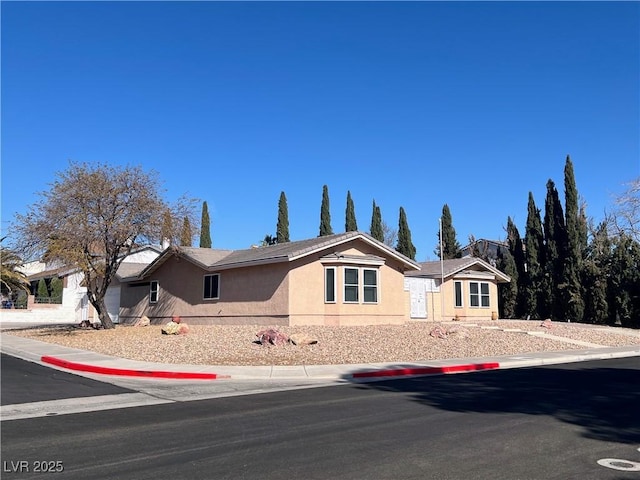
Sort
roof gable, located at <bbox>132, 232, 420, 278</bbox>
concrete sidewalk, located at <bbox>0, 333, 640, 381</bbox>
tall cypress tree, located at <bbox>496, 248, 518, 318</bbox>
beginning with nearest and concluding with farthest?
concrete sidewalk, located at <bbox>0, 333, 640, 381</bbox> → roof gable, located at <bbox>132, 232, 420, 278</bbox> → tall cypress tree, located at <bbox>496, 248, 518, 318</bbox>

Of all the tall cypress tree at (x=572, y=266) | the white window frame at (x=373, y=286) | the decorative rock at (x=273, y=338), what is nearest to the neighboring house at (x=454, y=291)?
the tall cypress tree at (x=572, y=266)

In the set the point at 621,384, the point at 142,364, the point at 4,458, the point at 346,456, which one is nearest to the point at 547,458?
the point at 346,456

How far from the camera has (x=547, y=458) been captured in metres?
6.43

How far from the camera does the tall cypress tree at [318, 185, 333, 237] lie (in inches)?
2039

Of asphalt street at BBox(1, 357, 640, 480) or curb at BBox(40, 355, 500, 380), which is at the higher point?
curb at BBox(40, 355, 500, 380)

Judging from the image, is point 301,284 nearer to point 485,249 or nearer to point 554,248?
point 554,248

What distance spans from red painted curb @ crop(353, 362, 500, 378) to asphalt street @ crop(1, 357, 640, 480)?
2921 mm

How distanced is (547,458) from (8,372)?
44.1ft

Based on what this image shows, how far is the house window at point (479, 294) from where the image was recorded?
35594 mm

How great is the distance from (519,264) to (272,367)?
32.4 metres

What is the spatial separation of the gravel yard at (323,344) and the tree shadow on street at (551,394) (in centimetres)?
304

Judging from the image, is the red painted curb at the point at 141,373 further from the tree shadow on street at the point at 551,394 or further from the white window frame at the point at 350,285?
the white window frame at the point at 350,285

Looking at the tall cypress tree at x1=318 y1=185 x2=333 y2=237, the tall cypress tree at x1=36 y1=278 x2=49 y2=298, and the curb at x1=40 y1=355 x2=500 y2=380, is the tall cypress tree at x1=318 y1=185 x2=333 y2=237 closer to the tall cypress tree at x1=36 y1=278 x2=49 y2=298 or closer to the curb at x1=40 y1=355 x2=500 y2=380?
the tall cypress tree at x1=36 y1=278 x2=49 y2=298

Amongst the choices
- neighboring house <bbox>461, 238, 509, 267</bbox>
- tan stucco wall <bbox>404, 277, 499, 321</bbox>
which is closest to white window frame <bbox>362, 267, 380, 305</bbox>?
tan stucco wall <bbox>404, 277, 499, 321</bbox>
